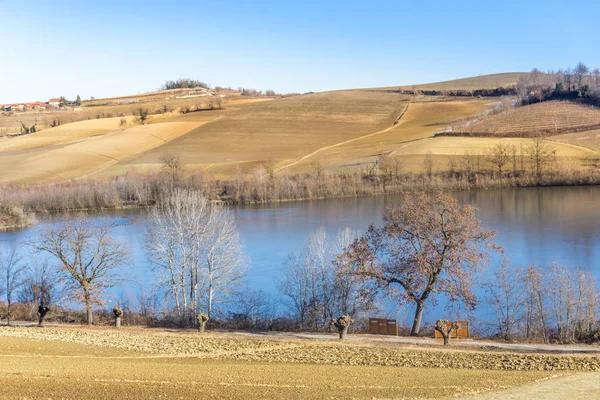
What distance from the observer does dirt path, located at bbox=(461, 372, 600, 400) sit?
1526 cm

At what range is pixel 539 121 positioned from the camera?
336 feet

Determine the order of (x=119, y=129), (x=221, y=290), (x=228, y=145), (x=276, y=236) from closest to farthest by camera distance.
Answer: (x=221, y=290)
(x=276, y=236)
(x=228, y=145)
(x=119, y=129)

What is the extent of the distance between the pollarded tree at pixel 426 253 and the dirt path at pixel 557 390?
34.2 ft

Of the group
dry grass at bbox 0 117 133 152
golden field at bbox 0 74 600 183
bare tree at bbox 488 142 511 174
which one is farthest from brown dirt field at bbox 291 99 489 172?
dry grass at bbox 0 117 133 152

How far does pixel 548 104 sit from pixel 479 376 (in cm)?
10333

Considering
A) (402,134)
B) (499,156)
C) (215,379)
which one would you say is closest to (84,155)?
(402,134)

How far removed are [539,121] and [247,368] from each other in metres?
94.3

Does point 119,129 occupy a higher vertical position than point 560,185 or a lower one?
higher

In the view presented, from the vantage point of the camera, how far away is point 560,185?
265ft

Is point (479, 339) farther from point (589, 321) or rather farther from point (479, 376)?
point (479, 376)

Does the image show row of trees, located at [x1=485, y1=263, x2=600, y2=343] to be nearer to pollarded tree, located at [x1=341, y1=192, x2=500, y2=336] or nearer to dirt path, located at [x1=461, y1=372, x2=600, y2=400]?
pollarded tree, located at [x1=341, y1=192, x2=500, y2=336]

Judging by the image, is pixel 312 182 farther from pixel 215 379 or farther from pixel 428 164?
pixel 215 379

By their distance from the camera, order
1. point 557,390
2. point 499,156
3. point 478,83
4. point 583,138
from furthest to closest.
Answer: point 478,83, point 583,138, point 499,156, point 557,390

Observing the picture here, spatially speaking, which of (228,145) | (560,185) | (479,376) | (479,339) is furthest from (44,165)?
(479,376)
